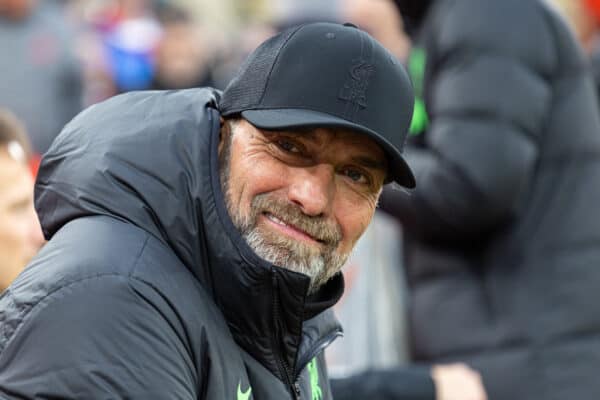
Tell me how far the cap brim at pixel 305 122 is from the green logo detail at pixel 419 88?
1787 millimetres

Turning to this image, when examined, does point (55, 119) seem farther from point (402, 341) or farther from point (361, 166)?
point (361, 166)

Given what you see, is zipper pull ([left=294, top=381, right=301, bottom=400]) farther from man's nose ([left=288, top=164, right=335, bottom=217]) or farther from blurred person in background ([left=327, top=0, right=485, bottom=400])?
blurred person in background ([left=327, top=0, right=485, bottom=400])

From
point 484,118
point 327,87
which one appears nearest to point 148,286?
point 327,87

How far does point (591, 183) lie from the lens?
13.3ft

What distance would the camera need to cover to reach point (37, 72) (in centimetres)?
733

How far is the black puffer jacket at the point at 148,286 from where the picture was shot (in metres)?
2.02

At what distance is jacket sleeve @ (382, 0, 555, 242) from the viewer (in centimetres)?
399

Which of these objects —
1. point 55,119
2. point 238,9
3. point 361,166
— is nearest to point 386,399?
point 361,166

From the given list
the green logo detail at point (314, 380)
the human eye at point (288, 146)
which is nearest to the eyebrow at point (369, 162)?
the human eye at point (288, 146)

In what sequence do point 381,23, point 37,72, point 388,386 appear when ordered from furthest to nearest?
point 37,72
point 381,23
point 388,386

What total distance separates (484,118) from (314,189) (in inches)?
65.9

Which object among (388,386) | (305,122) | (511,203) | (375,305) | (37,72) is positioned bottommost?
(37,72)

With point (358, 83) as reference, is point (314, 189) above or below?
below

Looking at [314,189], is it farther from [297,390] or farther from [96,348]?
[96,348]
